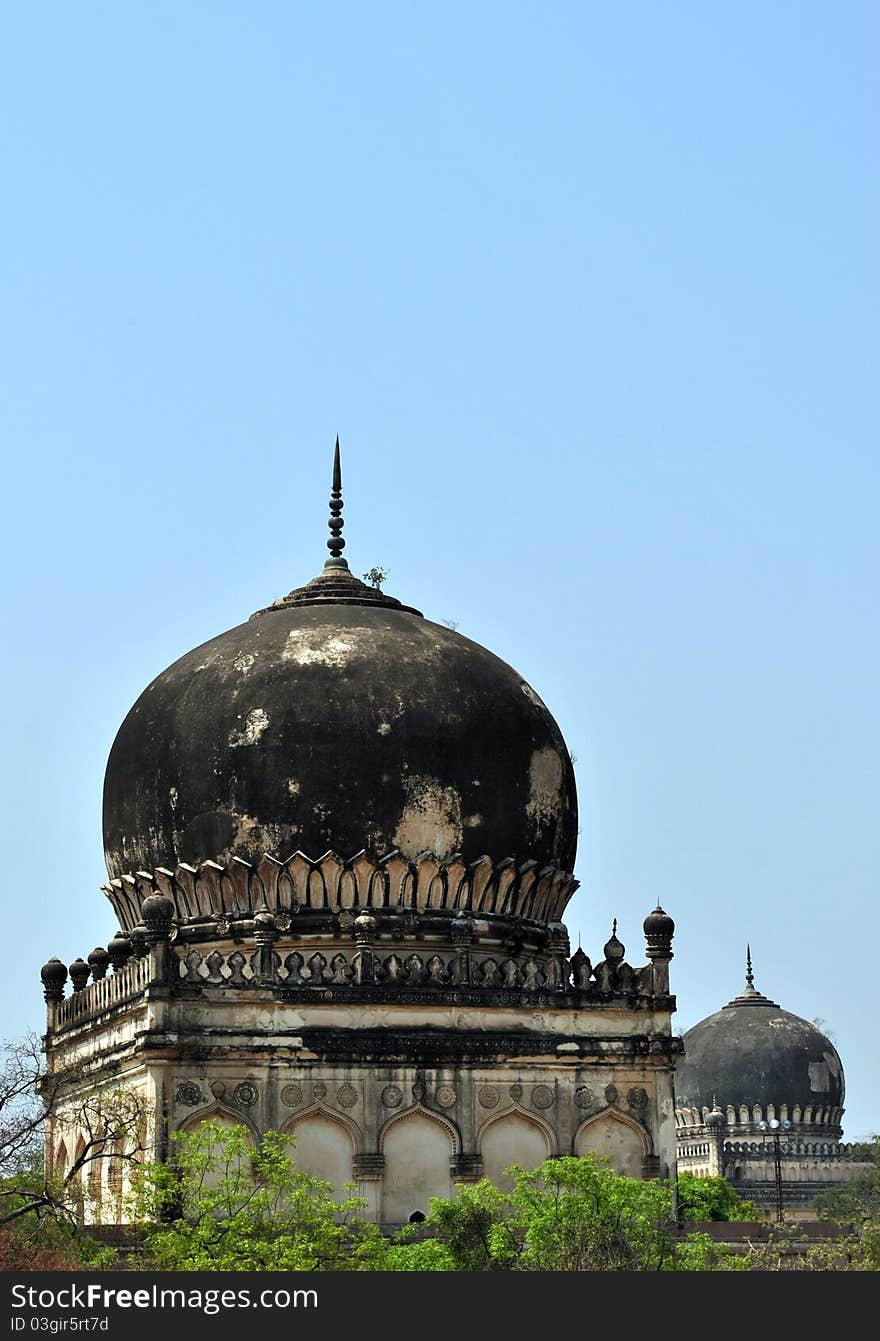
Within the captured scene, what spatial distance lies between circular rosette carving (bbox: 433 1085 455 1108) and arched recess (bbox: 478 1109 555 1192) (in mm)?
505

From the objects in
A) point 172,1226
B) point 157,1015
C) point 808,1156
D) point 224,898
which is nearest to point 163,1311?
point 172,1226

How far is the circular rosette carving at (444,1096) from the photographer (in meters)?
30.1

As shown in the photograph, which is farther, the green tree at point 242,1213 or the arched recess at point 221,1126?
the arched recess at point 221,1126

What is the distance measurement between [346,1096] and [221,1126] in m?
1.57

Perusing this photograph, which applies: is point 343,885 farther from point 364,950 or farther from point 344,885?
point 364,950

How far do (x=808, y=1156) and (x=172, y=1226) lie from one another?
133 feet

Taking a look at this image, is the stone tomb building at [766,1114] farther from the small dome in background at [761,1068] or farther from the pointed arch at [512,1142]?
the pointed arch at [512,1142]

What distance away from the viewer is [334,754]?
31.8 metres

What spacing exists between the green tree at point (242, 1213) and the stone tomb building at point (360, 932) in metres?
0.72

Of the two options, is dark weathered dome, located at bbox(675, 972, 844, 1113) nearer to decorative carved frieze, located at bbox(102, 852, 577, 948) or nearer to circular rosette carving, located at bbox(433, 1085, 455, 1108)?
decorative carved frieze, located at bbox(102, 852, 577, 948)

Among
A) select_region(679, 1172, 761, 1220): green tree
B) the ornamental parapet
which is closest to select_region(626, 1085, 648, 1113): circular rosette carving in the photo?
the ornamental parapet

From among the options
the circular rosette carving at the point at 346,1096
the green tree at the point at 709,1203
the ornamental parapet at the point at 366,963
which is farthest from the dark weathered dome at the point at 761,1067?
the circular rosette carving at the point at 346,1096

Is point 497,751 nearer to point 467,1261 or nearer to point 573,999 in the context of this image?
point 573,999

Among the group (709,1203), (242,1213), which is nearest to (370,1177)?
(242,1213)
